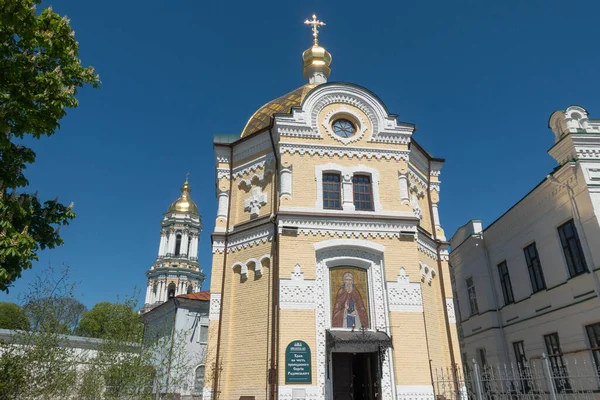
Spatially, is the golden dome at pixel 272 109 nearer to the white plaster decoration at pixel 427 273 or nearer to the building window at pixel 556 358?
the white plaster decoration at pixel 427 273

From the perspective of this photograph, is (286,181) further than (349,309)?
Yes

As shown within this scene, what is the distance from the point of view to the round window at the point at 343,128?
16.2 meters

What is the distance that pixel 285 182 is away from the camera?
49.0 ft

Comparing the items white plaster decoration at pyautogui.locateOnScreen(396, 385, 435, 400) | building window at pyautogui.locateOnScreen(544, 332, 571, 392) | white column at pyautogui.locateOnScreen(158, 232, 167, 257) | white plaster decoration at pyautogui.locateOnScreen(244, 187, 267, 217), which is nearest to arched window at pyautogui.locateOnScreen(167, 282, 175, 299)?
white column at pyautogui.locateOnScreen(158, 232, 167, 257)

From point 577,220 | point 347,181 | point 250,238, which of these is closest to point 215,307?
point 250,238

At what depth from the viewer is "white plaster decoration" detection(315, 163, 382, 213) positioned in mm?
15023

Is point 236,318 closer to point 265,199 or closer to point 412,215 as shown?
point 265,199

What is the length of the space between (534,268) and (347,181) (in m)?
9.03

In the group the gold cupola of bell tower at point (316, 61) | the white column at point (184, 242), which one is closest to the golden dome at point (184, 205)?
the white column at point (184, 242)

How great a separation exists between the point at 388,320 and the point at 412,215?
3.83 metres

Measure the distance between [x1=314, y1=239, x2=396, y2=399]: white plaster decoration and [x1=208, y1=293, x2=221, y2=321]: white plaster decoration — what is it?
3.77m

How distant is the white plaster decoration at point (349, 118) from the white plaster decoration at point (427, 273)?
5.39 meters

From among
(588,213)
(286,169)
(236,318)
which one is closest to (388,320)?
(236,318)

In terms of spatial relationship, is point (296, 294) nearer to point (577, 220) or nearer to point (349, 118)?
point (349, 118)
